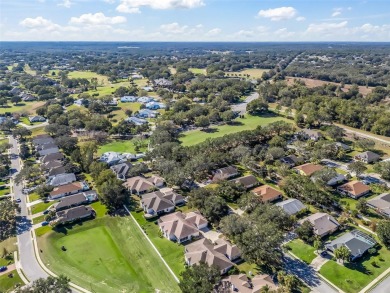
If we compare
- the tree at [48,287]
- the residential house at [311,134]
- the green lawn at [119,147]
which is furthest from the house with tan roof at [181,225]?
the residential house at [311,134]

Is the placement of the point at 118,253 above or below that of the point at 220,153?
below

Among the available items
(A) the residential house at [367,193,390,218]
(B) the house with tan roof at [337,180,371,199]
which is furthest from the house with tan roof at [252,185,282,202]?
(A) the residential house at [367,193,390,218]

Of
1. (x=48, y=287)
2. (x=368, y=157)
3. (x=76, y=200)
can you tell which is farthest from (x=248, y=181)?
(x=48, y=287)

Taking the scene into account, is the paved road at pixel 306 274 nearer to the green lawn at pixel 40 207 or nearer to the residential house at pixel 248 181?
the residential house at pixel 248 181

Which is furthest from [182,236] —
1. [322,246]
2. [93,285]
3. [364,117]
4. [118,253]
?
[364,117]

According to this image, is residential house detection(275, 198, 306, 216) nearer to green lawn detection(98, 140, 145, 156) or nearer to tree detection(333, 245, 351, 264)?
tree detection(333, 245, 351, 264)

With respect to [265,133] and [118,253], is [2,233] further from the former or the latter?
[265,133]
